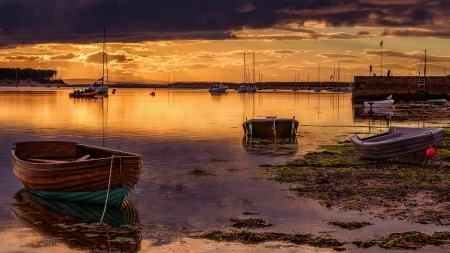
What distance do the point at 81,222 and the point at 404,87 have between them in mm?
111512

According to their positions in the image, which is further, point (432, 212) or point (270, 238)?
point (432, 212)

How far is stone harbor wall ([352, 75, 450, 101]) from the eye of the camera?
11831 centimetres

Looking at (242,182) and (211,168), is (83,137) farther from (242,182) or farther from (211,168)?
(242,182)

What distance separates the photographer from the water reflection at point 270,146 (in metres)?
32.0

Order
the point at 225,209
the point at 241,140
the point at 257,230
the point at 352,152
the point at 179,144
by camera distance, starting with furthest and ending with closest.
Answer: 1. the point at 241,140
2. the point at 179,144
3. the point at 352,152
4. the point at 225,209
5. the point at 257,230

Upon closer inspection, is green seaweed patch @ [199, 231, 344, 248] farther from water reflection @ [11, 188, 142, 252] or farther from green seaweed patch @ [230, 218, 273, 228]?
water reflection @ [11, 188, 142, 252]

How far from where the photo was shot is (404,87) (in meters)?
120

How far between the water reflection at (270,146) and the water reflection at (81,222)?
14.6 m

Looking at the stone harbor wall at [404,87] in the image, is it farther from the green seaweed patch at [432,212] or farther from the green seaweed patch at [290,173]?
the green seaweed patch at [432,212]

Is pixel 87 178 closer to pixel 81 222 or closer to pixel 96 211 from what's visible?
pixel 96 211

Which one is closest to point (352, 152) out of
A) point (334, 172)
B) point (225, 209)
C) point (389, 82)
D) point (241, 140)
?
point (334, 172)

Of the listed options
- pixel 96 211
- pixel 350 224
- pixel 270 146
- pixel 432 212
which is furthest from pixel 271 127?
pixel 350 224

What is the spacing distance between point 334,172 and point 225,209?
7.69m

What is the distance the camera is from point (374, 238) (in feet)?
45.4
